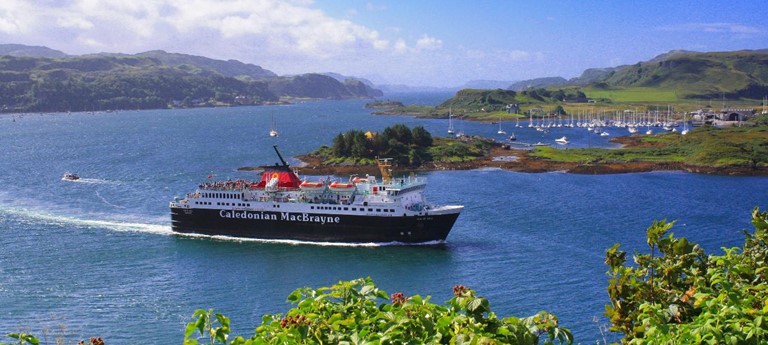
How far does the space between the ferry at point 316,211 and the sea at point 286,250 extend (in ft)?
4.06

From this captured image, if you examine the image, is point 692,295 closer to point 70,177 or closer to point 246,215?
point 246,215

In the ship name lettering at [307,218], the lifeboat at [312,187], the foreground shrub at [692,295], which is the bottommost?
the ship name lettering at [307,218]

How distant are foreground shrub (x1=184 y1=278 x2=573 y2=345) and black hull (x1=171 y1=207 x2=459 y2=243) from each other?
45.0 m

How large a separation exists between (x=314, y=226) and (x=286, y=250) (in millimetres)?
3251

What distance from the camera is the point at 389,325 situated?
945 centimetres

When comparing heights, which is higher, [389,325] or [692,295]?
[389,325]

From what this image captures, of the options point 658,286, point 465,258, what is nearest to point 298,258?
point 465,258

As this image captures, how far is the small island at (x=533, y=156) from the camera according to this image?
99375mm

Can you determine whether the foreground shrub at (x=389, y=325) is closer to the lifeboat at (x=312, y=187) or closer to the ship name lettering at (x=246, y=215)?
the lifeboat at (x=312, y=187)

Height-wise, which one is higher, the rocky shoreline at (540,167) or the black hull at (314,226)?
the rocky shoreline at (540,167)

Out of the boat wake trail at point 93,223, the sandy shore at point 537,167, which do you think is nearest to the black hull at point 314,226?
the boat wake trail at point 93,223

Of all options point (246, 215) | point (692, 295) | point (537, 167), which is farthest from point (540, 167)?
point (692, 295)

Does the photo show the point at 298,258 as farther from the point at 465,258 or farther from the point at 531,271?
the point at 531,271

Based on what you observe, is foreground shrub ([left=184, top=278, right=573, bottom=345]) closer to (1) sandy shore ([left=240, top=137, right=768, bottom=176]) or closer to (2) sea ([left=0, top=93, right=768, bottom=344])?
(2) sea ([left=0, top=93, right=768, bottom=344])
